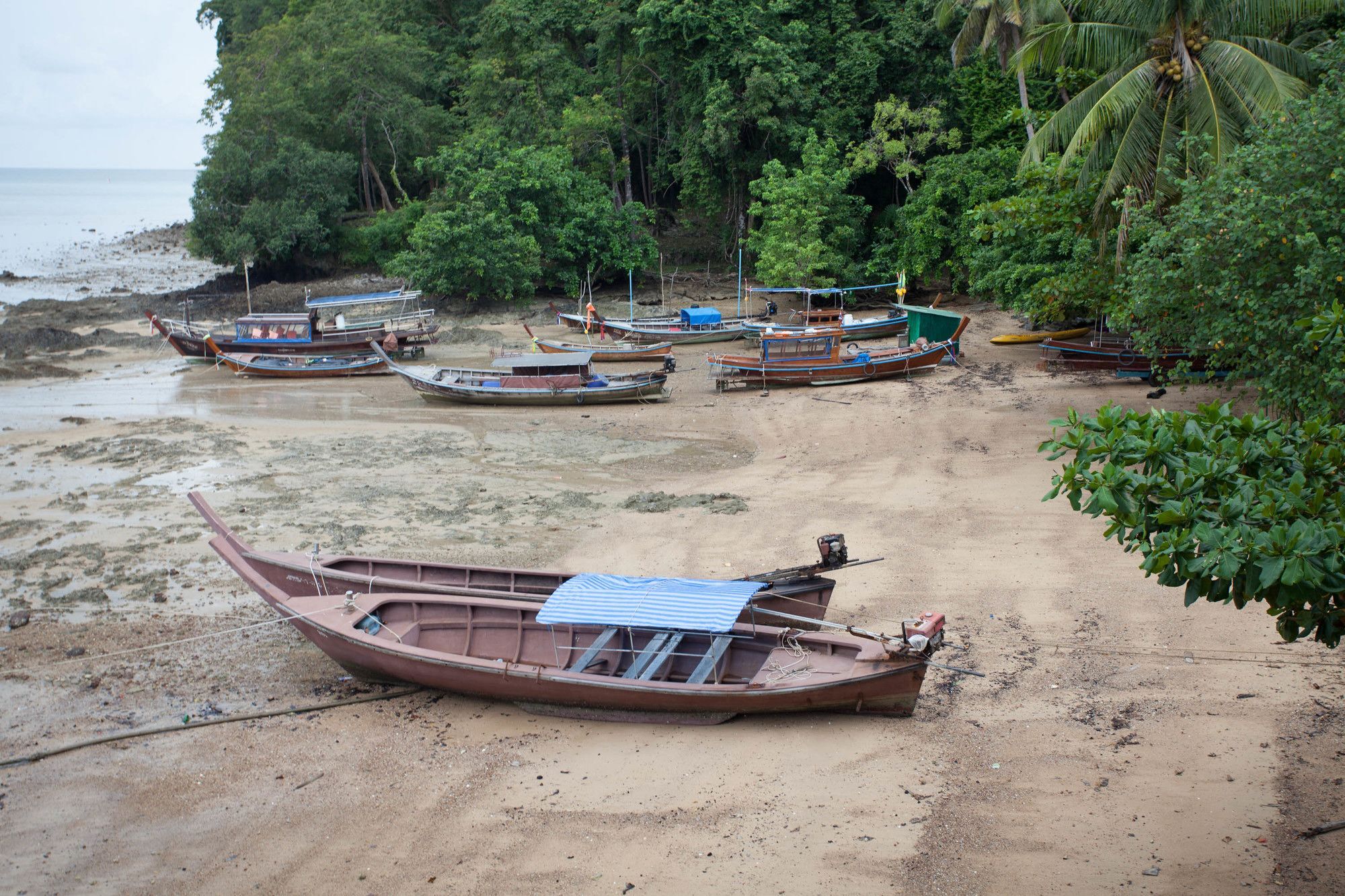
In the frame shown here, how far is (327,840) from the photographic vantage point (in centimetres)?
795

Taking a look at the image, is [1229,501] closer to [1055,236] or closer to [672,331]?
[1055,236]

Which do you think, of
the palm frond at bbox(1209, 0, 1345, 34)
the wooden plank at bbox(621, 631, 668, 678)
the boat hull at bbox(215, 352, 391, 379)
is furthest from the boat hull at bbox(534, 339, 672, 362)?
the wooden plank at bbox(621, 631, 668, 678)

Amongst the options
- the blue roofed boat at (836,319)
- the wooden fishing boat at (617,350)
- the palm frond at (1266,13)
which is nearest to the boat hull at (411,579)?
the palm frond at (1266,13)

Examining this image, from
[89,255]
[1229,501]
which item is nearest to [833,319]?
[1229,501]

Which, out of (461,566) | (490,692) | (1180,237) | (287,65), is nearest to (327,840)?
(490,692)

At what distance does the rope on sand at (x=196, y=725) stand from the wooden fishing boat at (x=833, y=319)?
54.8 feet

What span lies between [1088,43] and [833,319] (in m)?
13.1

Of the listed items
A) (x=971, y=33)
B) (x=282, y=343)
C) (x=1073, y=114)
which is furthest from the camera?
(x=282, y=343)

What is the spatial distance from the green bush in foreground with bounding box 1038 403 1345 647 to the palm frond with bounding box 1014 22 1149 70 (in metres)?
11.9

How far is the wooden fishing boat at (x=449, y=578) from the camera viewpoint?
1041 centimetres

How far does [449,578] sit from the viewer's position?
38.1 ft

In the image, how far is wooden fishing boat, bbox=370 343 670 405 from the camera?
917 inches

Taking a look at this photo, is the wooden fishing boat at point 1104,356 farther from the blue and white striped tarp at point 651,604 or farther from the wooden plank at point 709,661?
the wooden plank at point 709,661

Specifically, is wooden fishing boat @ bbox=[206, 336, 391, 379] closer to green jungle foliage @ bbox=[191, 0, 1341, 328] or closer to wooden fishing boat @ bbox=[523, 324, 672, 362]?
wooden fishing boat @ bbox=[523, 324, 672, 362]
